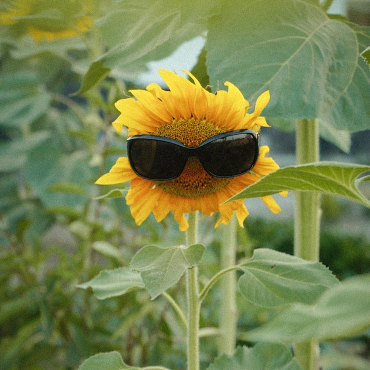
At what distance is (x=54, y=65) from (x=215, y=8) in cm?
102

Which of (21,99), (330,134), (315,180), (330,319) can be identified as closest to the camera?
(330,319)

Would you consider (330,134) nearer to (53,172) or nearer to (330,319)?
(330,319)

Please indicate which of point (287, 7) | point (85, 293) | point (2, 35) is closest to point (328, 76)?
point (287, 7)

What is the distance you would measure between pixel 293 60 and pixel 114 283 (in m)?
0.25

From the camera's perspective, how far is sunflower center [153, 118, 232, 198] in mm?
315

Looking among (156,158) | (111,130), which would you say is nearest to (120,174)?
(156,158)

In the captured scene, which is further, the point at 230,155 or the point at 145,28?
the point at 145,28

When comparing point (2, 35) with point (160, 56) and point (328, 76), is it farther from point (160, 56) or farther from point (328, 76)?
point (328, 76)

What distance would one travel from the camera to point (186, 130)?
0.32 metres

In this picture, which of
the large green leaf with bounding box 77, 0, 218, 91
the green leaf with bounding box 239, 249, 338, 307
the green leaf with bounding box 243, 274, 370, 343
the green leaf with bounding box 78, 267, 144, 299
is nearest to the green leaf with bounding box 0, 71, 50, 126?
the large green leaf with bounding box 77, 0, 218, 91

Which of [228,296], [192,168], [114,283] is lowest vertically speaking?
[228,296]

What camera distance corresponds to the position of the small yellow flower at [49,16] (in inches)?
25.5

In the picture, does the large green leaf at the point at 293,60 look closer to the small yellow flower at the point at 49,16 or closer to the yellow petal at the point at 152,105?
the yellow petal at the point at 152,105

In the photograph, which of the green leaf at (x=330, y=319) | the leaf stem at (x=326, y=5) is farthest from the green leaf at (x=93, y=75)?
the green leaf at (x=330, y=319)
